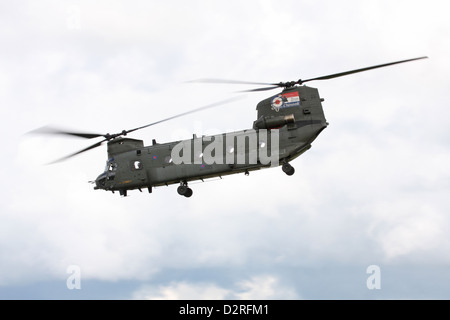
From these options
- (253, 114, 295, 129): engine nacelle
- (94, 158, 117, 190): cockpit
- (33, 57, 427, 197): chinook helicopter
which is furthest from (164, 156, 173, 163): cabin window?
(253, 114, 295, 129): engine nacelle

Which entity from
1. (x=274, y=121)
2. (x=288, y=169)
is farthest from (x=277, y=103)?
(x=288, y=169)

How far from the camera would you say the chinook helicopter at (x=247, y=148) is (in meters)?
→ 49.9

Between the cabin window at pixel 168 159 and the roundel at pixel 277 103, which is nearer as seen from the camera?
the roundel at pixel 277 103

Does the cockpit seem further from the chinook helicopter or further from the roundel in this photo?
the roundel

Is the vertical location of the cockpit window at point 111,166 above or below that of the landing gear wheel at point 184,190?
above

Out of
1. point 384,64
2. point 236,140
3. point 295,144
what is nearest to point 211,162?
point 236,140

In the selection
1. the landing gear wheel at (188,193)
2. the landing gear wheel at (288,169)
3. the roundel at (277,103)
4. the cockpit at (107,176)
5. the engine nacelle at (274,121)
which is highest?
the roundel at (277,103)

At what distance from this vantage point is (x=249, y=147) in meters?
50.1

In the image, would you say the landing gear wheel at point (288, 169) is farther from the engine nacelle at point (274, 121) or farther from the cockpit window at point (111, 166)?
the cockpit window at point (111, 166)

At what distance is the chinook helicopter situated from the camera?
49.9 metres

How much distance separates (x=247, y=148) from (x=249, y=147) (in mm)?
160

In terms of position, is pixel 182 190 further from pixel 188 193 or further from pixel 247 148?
pixel 247 148

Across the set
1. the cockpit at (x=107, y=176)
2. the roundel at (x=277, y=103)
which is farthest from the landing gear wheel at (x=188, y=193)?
the roundel at (x=277, y=103)

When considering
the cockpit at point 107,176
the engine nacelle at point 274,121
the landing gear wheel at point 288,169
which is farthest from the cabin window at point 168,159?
the landing gear wheel at point 288,169
